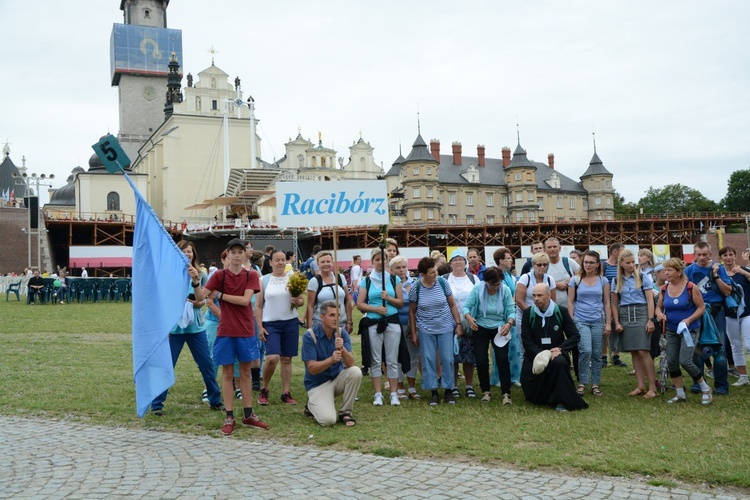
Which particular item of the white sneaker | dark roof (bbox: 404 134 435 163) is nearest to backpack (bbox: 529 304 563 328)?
the white sneaker

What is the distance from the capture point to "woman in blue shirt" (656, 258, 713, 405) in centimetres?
777

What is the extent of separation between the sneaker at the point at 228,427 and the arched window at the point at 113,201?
60795mm

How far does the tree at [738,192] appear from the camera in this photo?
87688mm

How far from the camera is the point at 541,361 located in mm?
7664

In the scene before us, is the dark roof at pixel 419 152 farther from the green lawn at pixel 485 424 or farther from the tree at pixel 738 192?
the green lawn at pixel 485 424

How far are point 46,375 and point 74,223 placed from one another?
3696 centimetres

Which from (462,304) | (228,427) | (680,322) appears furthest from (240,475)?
(680,322)

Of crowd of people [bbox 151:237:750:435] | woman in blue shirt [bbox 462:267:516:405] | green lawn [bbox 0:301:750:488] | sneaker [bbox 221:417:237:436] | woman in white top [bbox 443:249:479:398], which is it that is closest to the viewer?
green lawn [bbox 0:301:750:488]

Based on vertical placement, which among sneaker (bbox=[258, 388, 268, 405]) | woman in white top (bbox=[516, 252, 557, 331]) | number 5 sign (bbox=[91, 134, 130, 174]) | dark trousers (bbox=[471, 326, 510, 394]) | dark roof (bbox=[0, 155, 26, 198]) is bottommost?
sneaker (bbox=[258, 388, 268, 405])

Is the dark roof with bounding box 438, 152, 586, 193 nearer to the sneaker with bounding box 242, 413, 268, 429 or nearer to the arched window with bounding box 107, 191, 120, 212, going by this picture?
the arched window with bounding box 107, 191, 120, 212

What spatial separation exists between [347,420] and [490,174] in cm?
7840

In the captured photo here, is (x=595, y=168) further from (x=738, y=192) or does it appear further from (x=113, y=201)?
(x=113, y=201)

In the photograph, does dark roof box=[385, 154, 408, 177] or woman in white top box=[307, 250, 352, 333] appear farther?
dark roof box=[385, 154, 408, 177]

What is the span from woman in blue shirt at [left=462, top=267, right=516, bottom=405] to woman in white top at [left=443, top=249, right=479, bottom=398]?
0.20m
